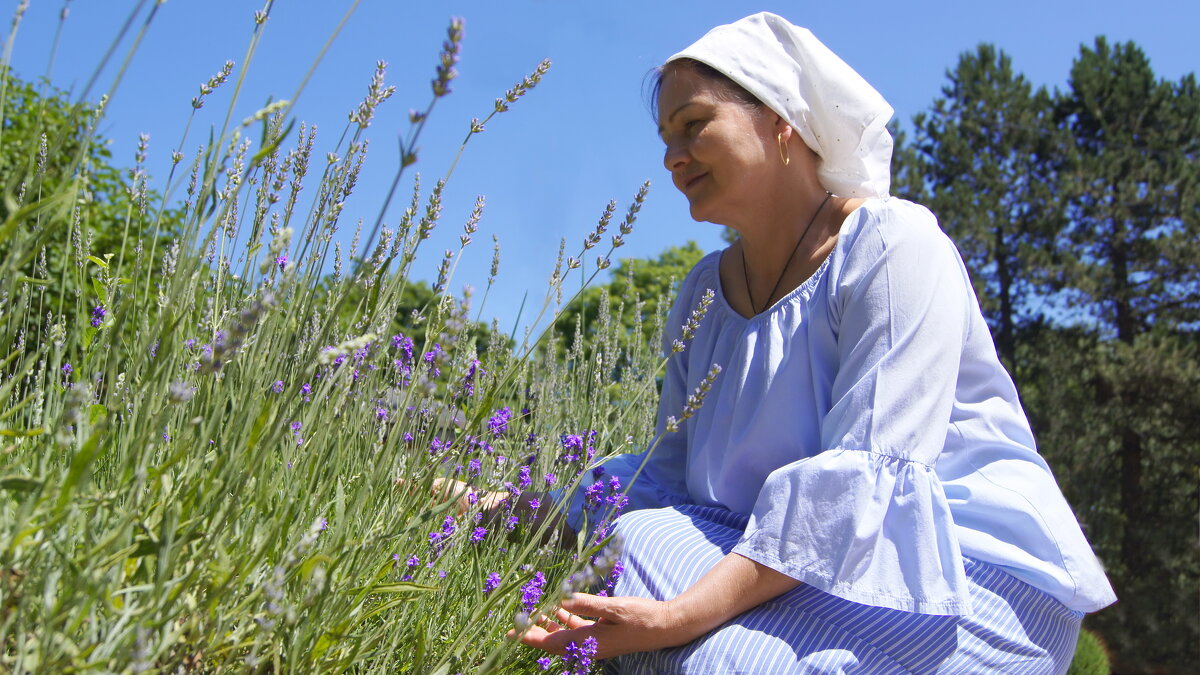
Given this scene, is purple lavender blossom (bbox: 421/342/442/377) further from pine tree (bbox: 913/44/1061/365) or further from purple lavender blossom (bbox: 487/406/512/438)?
pine tree (bbox: 913/44/1061/365)

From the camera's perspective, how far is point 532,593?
1473 millimetres

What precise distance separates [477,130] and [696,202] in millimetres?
796

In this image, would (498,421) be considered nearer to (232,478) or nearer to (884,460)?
(884,460)

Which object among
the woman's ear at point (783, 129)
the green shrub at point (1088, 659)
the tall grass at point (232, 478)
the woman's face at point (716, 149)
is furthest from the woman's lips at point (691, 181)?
the green shrub at point (1088, 659)

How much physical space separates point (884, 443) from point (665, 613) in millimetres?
445

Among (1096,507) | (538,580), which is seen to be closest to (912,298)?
(538,580)

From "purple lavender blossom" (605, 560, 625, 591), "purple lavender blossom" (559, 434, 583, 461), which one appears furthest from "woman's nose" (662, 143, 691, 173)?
"purple lavender blossom" (605, 560, 625, 591)

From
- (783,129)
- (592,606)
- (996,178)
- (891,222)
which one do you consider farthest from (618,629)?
(996,178)

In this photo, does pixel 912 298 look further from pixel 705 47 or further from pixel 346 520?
pixel 346 520

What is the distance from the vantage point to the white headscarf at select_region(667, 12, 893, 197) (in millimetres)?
1919

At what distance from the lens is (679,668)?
59.1 inches

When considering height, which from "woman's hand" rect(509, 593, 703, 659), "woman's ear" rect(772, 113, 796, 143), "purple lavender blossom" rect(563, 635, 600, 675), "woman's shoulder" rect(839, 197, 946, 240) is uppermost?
"woman's ear" rect(772, 113, 796, 143)

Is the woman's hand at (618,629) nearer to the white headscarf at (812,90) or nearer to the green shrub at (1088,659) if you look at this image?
the white headscarf at (812,90)

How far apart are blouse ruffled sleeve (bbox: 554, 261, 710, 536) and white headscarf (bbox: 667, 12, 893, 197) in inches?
18.4
